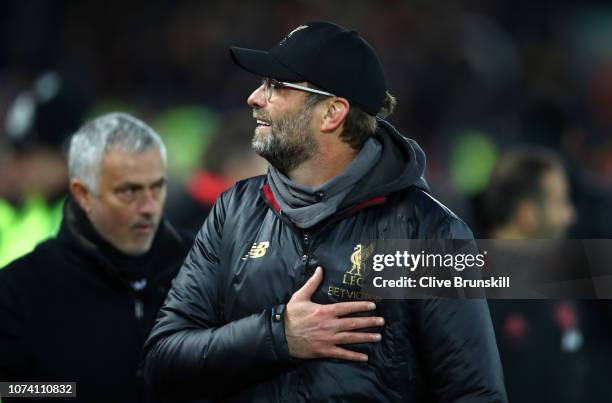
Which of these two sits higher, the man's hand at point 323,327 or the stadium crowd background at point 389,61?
the stadium crowd background at point 389,61

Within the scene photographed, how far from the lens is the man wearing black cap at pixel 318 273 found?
3018 millimetres

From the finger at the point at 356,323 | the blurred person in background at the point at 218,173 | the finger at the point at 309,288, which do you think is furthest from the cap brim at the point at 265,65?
the blurred person in background at the point at 218,173

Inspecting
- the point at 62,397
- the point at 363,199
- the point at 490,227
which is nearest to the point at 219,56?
the point at 490,227

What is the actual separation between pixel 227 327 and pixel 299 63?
0.79 m

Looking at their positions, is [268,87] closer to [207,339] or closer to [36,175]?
[207,339]

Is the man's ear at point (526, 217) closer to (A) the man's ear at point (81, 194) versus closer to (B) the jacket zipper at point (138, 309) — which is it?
(B) the jacket zipper at point (138, 309)

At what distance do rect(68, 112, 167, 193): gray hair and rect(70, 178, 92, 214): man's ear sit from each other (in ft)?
0.06

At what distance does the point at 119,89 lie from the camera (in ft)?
39.8

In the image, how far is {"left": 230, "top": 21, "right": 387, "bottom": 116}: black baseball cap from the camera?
3.21m

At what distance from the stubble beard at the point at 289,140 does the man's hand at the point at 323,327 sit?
1.31 feet

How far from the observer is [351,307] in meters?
3.03

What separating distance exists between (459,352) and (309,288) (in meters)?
0.44

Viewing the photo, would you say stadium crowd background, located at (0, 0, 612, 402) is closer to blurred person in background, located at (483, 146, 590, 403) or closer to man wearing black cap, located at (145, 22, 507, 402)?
blurred person in background, located at (483, 146, 590, 403)

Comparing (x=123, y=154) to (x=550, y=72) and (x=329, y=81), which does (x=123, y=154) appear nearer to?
(x=329, y=81)
